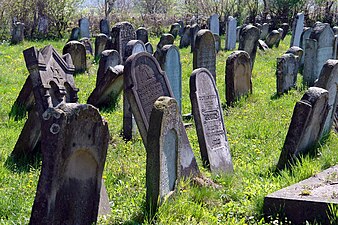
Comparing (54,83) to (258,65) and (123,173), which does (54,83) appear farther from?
(258,65)

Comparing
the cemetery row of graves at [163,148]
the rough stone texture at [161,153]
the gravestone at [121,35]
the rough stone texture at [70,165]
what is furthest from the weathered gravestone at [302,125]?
the gravestone at [121,35]

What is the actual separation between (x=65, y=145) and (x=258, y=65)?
45.6 feet

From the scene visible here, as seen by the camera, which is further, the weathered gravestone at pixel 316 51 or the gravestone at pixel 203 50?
the weathered gravestone at pixel 316 51

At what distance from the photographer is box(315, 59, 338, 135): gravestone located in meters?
7.94

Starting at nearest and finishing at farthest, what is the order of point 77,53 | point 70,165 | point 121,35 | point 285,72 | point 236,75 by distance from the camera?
point 70,165 < point 236,75 < point 285,72 < point 121,35 < point 77,53

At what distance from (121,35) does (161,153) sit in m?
9.20

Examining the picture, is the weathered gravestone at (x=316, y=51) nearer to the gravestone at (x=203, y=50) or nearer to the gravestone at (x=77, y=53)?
the gravestone at (x=203, y=50)

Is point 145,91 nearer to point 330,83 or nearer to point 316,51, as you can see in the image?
point 330,83

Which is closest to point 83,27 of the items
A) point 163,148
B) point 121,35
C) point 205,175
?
point 121,35

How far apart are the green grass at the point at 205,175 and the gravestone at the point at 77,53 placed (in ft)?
11.5

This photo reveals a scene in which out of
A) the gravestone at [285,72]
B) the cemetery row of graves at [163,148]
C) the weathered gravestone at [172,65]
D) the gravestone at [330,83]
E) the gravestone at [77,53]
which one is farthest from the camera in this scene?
the gravestone at [77,53]

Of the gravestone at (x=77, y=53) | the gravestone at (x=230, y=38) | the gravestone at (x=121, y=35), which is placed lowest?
the gravestone at (x=230, y=38)

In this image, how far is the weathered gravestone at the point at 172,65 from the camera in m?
9.62

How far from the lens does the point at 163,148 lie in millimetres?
5383
